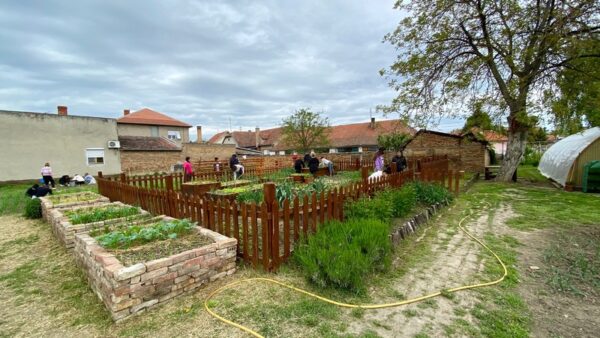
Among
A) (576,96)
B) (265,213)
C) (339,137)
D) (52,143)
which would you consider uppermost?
(339,137)

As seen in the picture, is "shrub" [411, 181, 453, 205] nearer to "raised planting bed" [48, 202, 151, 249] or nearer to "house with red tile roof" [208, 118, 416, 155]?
"raised planting bed" [48, 202, 151, 249]

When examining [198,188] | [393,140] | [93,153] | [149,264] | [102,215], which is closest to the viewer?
[149,264]

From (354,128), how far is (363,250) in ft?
132

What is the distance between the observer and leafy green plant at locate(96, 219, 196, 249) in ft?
11.0

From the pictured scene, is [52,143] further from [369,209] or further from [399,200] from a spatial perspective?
[399,200]

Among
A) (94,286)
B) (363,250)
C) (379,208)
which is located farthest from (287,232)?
(94,286)

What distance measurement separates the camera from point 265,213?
3496 millimetres

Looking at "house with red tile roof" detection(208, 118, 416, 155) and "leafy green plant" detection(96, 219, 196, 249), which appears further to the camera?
"house with red tile roof" detection(208, 118, 416, 155)

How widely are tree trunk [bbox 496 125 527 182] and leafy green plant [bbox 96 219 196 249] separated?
568 inches

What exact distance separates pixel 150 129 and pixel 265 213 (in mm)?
35849

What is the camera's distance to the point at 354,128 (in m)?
42.2

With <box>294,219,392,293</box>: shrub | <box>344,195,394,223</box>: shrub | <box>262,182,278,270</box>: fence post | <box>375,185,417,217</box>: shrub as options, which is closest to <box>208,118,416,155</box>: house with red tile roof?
<box>375,185,417,217</box>: shrub

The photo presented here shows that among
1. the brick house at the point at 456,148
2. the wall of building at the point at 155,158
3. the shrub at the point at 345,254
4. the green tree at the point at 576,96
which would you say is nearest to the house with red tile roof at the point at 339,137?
the brick house at the point at 456,148

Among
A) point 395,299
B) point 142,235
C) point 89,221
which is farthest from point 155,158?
point 395,299
